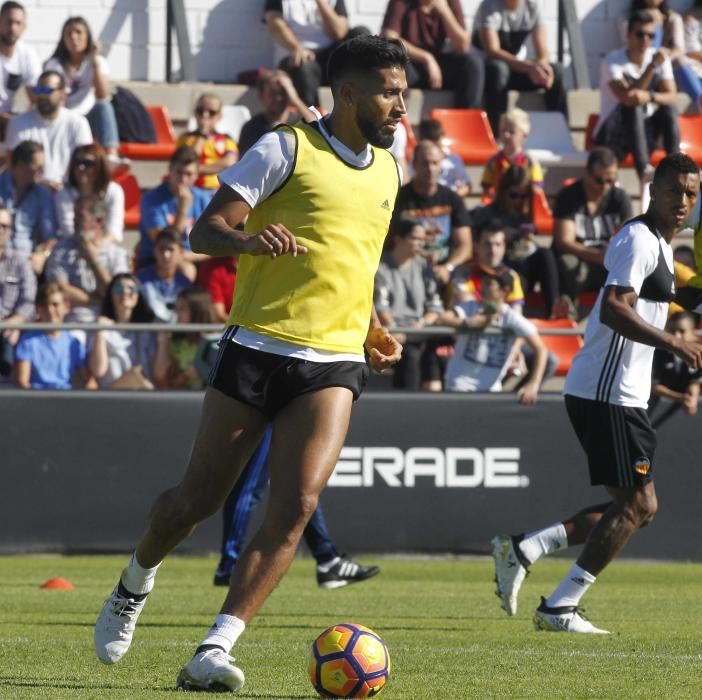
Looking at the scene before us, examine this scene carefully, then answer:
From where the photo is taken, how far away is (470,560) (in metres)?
13.8

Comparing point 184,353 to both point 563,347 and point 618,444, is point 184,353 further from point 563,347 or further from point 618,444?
point 618,444

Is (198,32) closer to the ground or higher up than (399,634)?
higher up

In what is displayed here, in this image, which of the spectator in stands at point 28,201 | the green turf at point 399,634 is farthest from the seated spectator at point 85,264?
the green turf at point 399,634

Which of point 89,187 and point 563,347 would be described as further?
point 89,187

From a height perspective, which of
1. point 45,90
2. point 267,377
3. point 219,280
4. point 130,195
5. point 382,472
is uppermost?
point 45,90

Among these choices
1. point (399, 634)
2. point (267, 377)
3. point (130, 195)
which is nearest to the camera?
point (267, 377)

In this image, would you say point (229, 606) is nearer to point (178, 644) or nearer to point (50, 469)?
point (178, 644)

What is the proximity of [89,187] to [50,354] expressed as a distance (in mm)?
2435

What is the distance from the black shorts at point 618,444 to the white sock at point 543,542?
0.61 metres

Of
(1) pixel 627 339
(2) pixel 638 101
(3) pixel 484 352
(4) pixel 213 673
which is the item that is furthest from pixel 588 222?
(4) pixel 213 673

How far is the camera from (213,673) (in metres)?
5.84

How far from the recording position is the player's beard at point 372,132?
630 centimetres

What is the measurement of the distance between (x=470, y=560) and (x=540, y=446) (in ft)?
3.65

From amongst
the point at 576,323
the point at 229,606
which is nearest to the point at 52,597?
the point at 229,606
